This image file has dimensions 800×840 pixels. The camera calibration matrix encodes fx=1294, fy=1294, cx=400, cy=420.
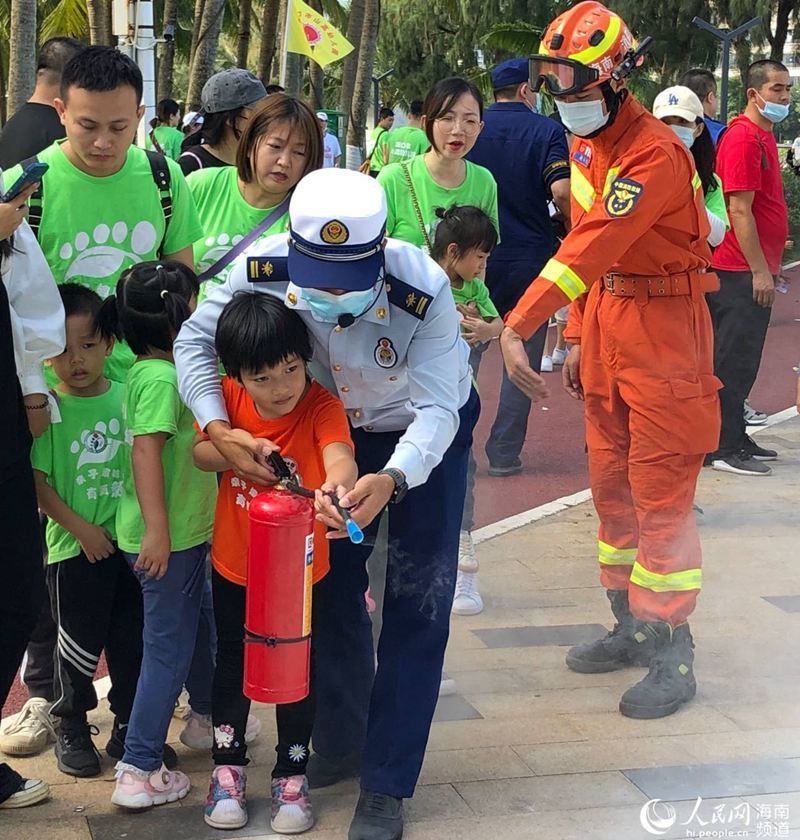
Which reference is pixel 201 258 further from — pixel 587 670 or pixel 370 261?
pixel 587 670

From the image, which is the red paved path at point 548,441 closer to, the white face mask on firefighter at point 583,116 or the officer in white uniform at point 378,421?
the officer in white uniform at point 378,421

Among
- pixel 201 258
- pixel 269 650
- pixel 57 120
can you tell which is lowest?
pixel 269 650

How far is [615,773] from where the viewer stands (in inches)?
137

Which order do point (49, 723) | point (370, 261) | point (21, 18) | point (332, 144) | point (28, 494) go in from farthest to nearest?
point (332, 144), point (21, 18), point (49, 723), point (28, 494), point (370, 261)

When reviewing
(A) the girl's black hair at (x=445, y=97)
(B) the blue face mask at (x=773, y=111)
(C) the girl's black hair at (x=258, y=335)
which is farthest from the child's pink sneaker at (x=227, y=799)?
(B) the blue face mask at (x=773, y=111)

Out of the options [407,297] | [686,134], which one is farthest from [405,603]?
[686,134]

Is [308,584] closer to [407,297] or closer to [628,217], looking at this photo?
[407,297]

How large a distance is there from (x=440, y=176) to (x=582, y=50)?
3.74 ft

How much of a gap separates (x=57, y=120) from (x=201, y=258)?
1071 millimetres

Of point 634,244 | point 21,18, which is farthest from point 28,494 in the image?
point 21,18

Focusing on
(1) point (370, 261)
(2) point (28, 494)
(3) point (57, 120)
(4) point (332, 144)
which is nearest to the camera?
(1) point (370, 261)

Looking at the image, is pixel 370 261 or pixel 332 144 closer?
pixel 370 261

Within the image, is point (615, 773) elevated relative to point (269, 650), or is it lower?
lower

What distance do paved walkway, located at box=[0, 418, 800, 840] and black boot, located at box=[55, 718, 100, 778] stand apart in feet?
0.12
